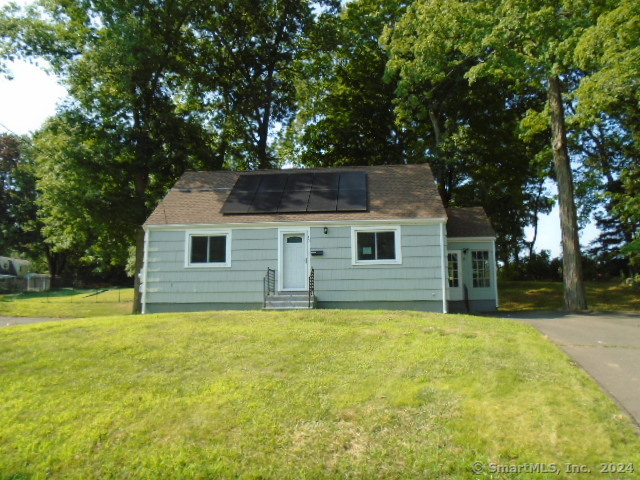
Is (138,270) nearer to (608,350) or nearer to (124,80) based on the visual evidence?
(124,80)

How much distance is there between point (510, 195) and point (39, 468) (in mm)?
25864

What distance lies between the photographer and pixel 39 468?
444 centimetres

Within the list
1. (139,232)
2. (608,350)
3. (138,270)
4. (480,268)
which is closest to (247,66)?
(139,232)

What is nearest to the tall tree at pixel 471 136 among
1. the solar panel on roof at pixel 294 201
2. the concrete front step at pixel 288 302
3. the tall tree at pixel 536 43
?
the tall tree at pixel 536 43

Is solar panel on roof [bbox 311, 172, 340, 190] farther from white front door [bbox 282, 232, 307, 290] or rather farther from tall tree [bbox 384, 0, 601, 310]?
tall tree [bbox 384, 0, 601, 310]

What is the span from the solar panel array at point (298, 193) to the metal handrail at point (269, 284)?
197cm

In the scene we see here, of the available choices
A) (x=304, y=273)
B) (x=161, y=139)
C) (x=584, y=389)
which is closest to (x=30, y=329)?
(x=304, y=273)

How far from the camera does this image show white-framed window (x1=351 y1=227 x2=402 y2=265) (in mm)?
13891

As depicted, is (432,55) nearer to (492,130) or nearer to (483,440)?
(492,130)

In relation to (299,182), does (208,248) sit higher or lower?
lower

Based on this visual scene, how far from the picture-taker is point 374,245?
14.0 m

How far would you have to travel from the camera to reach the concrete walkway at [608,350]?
5566mm

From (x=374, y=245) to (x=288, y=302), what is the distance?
294cm

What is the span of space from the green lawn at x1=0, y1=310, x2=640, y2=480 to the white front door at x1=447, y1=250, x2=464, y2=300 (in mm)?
9002
